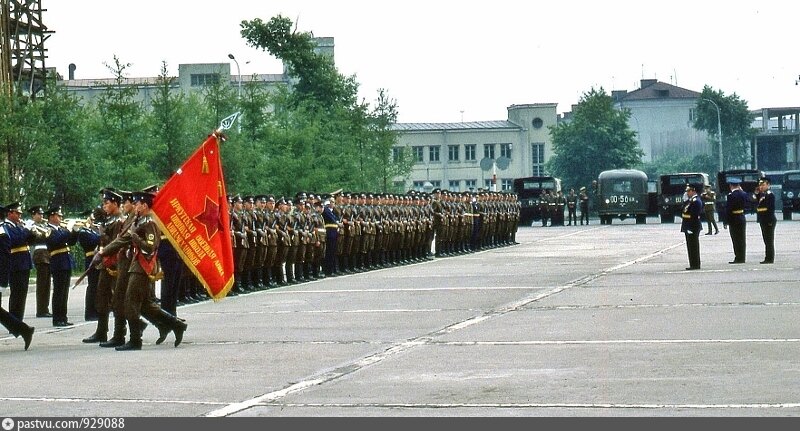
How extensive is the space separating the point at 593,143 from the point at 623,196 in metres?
34.4

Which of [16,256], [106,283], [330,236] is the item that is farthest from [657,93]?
[106,283]

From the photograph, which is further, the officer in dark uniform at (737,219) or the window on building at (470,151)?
the window on building at (470,151)

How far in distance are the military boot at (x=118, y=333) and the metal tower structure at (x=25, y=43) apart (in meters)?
34.8

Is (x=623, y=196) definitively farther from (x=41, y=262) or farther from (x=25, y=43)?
(x=41, y=262)

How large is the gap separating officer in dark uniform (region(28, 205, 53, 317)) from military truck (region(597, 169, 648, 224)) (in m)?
54.3

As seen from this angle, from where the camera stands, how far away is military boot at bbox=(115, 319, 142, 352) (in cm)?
1569

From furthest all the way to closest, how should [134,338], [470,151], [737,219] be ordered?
[470,151], [737,219], [134,338]

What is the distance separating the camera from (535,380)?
39.6 feet

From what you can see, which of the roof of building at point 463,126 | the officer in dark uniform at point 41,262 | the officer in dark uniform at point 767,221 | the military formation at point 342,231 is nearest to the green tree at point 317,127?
the military formation at point 342,231

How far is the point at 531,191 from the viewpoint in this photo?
75.5 m

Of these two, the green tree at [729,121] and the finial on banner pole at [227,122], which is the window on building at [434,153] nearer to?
the green tree at [729,121]

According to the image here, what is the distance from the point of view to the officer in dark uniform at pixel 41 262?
2103 cm

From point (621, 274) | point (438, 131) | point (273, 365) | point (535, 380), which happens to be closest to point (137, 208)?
point (273, 365)
